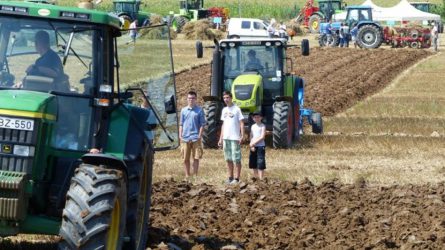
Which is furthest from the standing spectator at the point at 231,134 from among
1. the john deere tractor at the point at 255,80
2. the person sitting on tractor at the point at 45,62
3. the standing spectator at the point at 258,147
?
the person sitting on tractor at the point at 45,62

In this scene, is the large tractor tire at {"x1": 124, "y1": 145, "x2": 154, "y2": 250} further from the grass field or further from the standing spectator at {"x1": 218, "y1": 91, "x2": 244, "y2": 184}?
the grass field

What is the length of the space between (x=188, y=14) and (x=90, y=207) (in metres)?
Answer: 63.5

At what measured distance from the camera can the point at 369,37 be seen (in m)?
54.0

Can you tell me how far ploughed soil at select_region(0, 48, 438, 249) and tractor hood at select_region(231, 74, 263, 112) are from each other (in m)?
5.67

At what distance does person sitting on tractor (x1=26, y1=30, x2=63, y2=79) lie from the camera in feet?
28.1

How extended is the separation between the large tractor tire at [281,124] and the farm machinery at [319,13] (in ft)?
152

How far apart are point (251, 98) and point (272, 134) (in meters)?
0.84

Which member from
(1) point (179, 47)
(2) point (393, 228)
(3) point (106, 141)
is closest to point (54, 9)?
(3) point (106, 141)

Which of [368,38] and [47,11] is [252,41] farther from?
[368,38]

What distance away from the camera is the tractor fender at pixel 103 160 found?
813 centimetres

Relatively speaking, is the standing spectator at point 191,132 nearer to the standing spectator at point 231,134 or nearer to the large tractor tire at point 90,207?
the standing spectator at point 231,134

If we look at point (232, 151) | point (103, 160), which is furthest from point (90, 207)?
point (232, 151)

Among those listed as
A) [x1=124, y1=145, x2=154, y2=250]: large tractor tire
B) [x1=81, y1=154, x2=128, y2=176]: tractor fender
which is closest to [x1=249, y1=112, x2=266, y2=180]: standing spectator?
[x1=124, y1=145, x2=154, y2=250]: large tractor tire

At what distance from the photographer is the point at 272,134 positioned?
2117 centimetres
